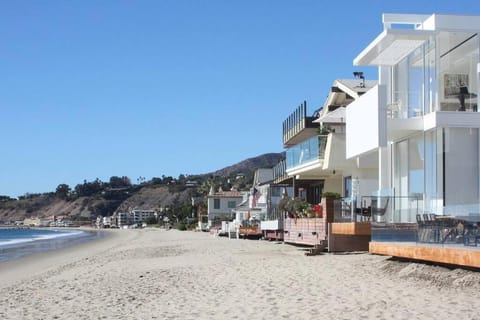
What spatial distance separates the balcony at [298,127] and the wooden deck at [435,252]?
21.4 metres

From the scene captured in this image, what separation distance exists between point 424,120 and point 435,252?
20.1 feet

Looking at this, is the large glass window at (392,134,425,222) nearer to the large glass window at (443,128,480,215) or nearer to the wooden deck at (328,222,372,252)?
the large glass window at (443,128,480,215)

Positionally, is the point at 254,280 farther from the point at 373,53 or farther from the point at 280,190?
the point at 280,190

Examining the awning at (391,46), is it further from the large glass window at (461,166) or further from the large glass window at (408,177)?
the large glass window at (461,166)

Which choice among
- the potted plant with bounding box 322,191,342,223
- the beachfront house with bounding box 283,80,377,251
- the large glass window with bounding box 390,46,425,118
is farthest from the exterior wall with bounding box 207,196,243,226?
the large glass window with bounding box 390,46,425,118

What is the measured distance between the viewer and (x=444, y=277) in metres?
13.0

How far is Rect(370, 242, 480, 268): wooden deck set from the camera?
12188 millimetres

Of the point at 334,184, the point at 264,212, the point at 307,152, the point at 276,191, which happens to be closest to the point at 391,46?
the point at 307,152

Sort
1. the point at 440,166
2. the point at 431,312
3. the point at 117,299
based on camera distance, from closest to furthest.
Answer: the point at 431,312 → the point at 117,299 → the point at 440,166

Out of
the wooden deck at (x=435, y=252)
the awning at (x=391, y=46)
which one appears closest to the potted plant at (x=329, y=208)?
the awning at (x=391, y=46)

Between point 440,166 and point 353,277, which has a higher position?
point 440,166

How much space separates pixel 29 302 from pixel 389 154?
38.8ft

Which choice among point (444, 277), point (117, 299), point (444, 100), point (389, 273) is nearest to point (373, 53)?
point (444, 100)

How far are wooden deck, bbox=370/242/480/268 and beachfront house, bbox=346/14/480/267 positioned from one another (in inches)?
3.7
